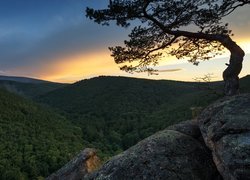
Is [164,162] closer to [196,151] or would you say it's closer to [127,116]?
[196,151]

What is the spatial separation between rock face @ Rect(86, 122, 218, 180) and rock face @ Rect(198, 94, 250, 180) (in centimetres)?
96

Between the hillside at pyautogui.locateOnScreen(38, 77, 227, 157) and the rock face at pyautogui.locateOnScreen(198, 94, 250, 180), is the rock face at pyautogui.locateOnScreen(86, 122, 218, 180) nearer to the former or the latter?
the rock face at pyautogui.locateOnScreen(198, 94, 250, 180)

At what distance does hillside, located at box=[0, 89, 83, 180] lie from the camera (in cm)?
9712

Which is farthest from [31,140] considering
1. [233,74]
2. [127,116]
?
[233,74]

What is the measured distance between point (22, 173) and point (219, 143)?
9233 centimetres

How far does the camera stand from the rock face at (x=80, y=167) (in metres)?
19.9

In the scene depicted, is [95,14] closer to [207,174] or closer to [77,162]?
[77,162]

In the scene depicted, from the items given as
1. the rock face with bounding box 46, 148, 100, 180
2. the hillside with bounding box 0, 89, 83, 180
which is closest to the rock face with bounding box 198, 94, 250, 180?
the rock face with bounding box 46, 148, 100, 180

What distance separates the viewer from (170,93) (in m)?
200

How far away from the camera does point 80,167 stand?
2017 cm

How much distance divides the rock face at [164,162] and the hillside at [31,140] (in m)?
85.5

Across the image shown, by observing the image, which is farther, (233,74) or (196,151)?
(233,74)

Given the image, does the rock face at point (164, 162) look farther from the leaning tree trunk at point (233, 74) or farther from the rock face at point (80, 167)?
the rock face at point (80, 167)

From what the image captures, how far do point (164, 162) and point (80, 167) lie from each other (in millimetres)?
9146
